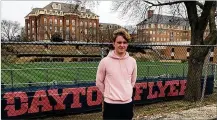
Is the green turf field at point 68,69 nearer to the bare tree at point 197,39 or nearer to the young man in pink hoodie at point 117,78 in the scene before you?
the bare tree at point 197,39

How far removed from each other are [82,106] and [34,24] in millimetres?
74054

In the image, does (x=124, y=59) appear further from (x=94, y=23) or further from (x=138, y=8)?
(x=94, y=23)

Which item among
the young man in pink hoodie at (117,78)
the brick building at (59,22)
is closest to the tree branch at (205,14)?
the young man in pink hoodie at (117,78)

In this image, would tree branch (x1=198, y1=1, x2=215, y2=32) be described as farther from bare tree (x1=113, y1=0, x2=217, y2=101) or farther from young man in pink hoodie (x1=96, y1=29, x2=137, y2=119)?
young man in pink hoodie (x1=96, y1=29, x2=137, y2=119)

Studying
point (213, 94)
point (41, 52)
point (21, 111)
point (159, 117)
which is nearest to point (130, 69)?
point (159, 117)

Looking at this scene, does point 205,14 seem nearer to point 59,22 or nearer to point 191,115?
point 191,115

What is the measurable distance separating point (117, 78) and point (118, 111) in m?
0.40

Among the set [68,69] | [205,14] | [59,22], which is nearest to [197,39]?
[205,14]

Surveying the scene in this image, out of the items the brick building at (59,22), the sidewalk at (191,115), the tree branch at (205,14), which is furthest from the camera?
the brick building at (59,22)

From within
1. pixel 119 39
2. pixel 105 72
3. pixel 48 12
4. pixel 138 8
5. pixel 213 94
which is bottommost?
pixel 213 94

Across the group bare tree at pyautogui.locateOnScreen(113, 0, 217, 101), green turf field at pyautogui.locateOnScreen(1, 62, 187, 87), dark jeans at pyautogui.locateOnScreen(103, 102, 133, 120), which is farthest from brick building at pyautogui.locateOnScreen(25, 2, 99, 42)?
dark jeans at pyautogui.locateOnScreen(103, 102, 133, 120)

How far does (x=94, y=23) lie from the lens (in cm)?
8050

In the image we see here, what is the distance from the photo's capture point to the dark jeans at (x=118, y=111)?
409 cm

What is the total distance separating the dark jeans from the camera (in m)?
4.09
